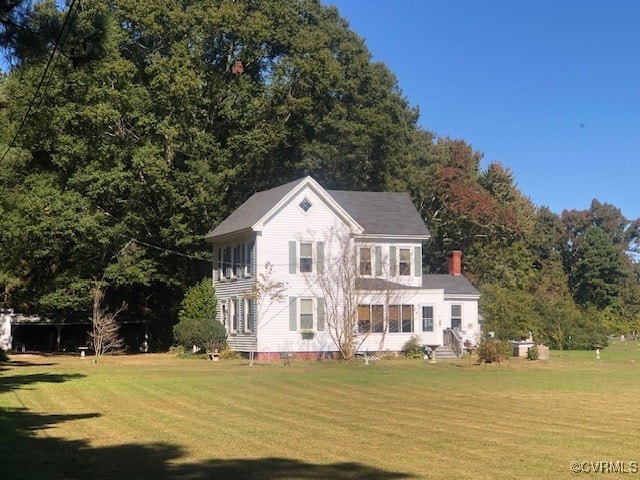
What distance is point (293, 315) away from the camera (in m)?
37.6

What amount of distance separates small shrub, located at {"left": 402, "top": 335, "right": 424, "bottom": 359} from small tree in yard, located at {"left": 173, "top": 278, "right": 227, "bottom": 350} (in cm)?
867

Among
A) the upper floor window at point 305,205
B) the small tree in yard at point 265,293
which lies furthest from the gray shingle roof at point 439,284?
the upper floor window at point 305,205

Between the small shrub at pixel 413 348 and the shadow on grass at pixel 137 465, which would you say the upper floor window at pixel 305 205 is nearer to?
the small shrub at pixel 413 348

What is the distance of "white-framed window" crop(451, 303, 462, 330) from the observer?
43.3 m

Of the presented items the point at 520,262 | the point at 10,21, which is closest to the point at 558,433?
the point at 10,21

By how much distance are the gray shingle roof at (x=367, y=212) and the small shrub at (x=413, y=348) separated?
5413mm

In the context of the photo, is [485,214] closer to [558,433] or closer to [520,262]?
[520,262]

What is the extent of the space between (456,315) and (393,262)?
540 cm

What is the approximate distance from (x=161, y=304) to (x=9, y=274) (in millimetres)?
9158

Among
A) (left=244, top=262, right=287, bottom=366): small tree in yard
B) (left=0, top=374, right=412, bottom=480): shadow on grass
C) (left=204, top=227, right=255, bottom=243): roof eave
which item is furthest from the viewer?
(left=204, top=227, right=255, bottom=243): roof eave

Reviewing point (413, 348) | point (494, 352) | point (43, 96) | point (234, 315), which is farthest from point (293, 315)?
point (43, 96)

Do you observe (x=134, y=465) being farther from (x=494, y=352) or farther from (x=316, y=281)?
(x=316, y=281)

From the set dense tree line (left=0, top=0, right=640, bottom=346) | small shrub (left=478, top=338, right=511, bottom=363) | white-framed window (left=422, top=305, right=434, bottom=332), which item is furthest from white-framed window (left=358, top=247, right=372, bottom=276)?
dense tree line (left=0, top=0, right=640, bottom=346)

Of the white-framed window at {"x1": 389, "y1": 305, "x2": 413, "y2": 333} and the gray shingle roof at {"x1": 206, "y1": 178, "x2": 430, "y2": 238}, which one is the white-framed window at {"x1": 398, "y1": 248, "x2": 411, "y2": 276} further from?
→ the white-framed window at {"x1": 389, "y1": 305, "x2": 413, "y2": 333}
